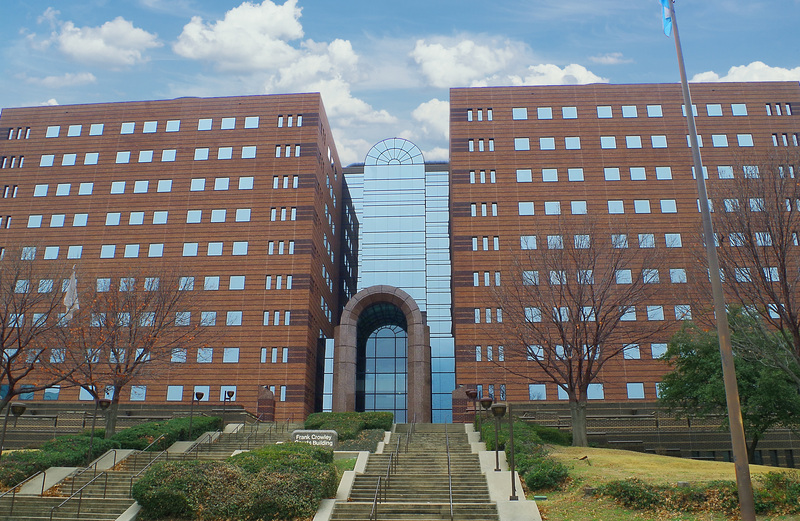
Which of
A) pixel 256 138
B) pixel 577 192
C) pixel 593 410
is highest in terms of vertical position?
pixel 256 138

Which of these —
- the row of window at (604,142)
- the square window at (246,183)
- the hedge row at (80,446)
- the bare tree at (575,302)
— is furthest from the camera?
the square window at (246,183)

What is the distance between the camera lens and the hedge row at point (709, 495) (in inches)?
695

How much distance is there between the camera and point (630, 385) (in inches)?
1825

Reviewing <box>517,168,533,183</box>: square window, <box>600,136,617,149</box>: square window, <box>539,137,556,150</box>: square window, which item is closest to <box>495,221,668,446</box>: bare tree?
<box>517,168,533,183</box>: square window

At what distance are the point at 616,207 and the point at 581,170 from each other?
3876 millimetres

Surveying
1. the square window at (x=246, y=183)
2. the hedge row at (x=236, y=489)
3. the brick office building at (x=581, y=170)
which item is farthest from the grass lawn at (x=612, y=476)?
the square window at (x=246, y=183)

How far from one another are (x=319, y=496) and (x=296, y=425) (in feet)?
59.4

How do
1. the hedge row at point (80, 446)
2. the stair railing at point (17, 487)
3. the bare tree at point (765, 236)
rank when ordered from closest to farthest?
the bare tree at point (765, 236), the stair railing at point (17, 487), the hedge row at point (80, 446)

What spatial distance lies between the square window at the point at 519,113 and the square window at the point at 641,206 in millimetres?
10732

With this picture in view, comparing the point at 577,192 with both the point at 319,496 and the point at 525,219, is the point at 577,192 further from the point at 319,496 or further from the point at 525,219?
the point at 319,496

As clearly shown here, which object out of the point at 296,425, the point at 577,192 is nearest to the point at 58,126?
the point at 296,425

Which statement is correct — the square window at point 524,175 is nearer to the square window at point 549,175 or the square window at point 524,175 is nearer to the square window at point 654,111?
the square window at point 549,175

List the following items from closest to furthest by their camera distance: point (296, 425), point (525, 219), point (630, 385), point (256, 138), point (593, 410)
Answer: point (296, 425)
point (593, 410)
point (630, 385)
point (525, 219)
point (256, 138)

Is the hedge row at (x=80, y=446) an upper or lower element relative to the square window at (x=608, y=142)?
lower
